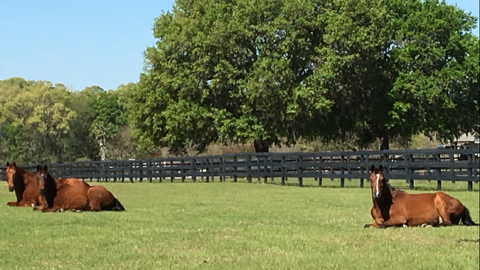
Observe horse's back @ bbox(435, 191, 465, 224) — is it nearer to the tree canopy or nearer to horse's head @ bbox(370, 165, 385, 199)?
horse's head @ bbox(370, 165, 385, 199)

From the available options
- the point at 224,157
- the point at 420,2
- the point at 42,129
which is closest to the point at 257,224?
the point at 224,157

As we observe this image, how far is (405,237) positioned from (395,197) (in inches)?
58.7

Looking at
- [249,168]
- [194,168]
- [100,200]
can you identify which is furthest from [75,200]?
[194,168]

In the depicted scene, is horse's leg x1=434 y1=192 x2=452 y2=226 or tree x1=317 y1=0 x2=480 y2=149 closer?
horse's leg x1=434 y1=192 x2=452 y2=226

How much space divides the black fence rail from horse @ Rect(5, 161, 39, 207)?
1086 cm

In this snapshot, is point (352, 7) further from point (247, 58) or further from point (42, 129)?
point (42, 129)

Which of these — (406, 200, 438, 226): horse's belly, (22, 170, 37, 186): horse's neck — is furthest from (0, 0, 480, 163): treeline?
(406, 200, 438, 226): horse's belly

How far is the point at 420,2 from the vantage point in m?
43.6

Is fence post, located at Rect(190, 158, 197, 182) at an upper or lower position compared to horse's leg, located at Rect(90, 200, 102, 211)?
upper

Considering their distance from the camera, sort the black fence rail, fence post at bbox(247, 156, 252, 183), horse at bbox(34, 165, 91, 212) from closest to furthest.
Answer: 1. horse at bbox(34, 165, 91, 212)
2. the black fence rail
3. fence post at bbox(247, 156, 252, 183)

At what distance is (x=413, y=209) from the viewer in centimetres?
1004

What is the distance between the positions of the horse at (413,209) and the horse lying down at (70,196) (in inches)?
222

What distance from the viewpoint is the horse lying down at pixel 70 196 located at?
13219mm

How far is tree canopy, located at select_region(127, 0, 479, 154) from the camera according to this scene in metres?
38.8
